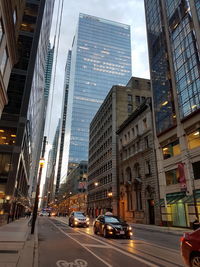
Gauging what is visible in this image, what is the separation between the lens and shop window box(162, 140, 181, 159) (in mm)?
33225

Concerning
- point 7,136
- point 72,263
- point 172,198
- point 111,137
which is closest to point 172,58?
point 172,198

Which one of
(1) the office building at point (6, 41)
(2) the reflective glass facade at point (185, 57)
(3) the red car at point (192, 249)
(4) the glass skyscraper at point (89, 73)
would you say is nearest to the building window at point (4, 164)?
(1) the office building at point (6, 41)

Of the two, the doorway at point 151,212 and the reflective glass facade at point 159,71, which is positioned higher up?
the reflective glass facade at point 159,71

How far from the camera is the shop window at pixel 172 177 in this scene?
107ft

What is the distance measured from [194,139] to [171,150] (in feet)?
17.5

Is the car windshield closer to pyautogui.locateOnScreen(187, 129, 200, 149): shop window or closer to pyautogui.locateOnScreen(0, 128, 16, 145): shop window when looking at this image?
pyautogui.locateOnScreen(187, 129, 200, 149): shop window

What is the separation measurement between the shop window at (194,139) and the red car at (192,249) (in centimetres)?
2458

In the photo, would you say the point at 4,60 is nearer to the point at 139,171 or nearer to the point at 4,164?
the point at 4,164

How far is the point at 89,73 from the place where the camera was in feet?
529

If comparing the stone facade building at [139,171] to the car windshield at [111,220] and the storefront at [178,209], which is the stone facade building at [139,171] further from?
the car windshield at [111,220]

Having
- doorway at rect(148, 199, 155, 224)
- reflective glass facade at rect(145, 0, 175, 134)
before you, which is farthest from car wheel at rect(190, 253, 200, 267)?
doorway at rect(148, 199, 155, 224)

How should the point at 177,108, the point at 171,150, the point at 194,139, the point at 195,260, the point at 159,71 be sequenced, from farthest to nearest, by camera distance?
the point at 159,71
the point at 171,150
the point at 177,108
the point at 194,139
the point at 195,260

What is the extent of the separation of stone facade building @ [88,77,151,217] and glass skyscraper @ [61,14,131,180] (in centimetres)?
7246

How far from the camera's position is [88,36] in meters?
180
